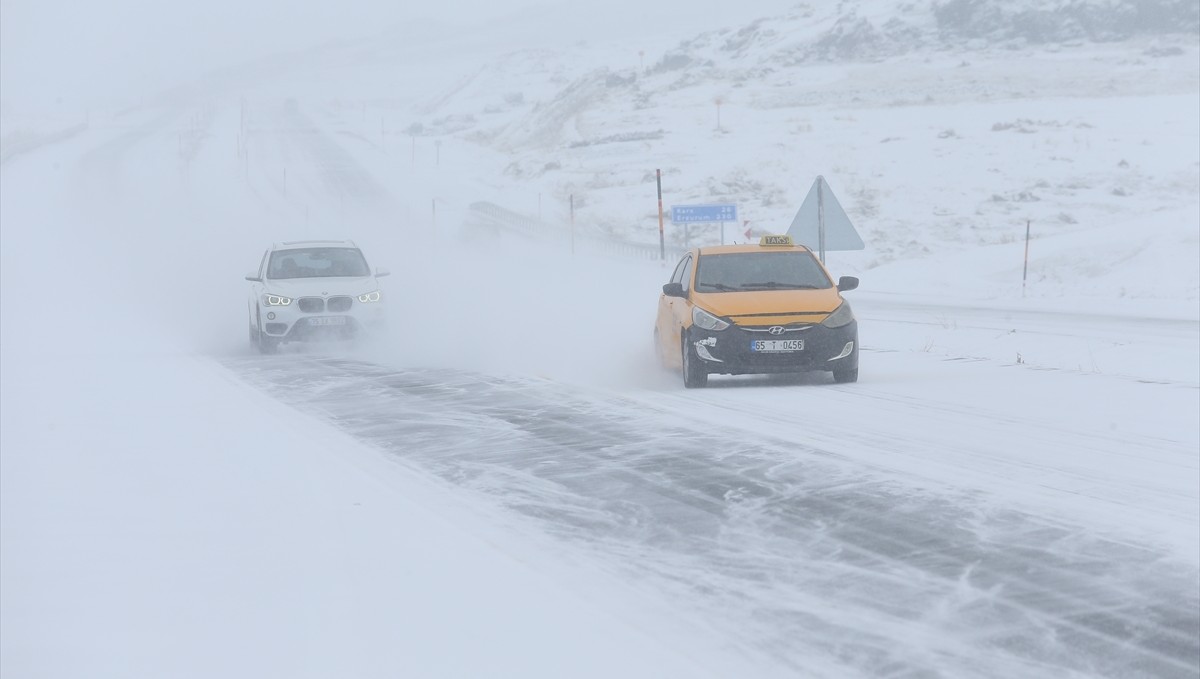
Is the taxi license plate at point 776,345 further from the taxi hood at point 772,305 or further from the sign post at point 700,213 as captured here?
the sign post at point 700,213

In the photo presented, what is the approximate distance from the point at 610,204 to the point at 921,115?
2089 cm

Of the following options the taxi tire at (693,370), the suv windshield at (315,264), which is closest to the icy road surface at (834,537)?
the taxi tire at (693,370)

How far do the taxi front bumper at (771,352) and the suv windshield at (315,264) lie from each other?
8.35 meters

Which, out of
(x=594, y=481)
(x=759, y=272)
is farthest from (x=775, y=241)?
(x=594, y=481)

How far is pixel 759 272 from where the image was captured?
51.8 feet

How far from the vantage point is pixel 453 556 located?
698 cm

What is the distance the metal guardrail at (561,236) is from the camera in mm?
45000

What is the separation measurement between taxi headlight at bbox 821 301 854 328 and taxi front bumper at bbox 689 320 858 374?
0.04 metres

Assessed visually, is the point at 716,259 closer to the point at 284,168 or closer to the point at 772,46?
the point at 284,168

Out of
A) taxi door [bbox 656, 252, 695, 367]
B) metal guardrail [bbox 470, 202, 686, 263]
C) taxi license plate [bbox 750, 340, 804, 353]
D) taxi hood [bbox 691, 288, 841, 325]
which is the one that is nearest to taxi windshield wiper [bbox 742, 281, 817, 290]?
taxi hood [bbox 691, 288, 841, 325]

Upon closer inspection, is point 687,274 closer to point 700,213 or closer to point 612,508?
point 612,508

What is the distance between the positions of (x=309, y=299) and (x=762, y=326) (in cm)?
856

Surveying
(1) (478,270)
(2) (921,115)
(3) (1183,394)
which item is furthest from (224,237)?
(3) (1183,394)

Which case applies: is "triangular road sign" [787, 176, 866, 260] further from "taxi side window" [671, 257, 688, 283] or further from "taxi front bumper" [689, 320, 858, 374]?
"taxi front bumper" [689, 320, 858, 374]
